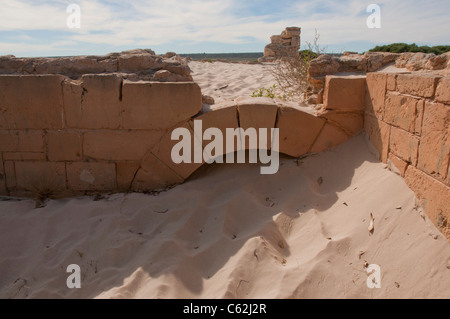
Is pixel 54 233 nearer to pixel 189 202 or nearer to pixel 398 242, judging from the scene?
pixel 189 202

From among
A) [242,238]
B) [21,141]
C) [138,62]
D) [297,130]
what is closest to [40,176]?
[21,141]

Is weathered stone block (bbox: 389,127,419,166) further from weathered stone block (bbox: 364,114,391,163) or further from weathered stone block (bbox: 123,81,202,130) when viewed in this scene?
weathered stone block (bbox: 123,81,202,130)

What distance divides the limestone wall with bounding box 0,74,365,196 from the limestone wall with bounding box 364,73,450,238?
49 centimetres

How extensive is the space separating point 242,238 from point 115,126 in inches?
70.0

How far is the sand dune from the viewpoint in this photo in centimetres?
244

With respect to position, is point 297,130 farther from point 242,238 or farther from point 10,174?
point 10,174

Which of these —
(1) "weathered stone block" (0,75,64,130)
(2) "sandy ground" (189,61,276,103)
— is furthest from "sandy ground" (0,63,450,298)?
(2) "sandy ground" (189,61,276,103)

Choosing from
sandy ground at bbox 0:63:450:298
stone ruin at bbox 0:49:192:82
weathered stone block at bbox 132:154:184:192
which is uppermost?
stone ruin at bbox 0:49:192:82

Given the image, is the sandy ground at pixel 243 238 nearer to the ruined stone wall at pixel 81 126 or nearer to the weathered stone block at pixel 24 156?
the ruined stone wall at pixel 81 126

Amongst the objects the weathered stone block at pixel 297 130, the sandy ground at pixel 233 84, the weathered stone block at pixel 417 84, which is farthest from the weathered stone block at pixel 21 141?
the weathered stone block at pixel 417 84

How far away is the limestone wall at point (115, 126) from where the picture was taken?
369cm
